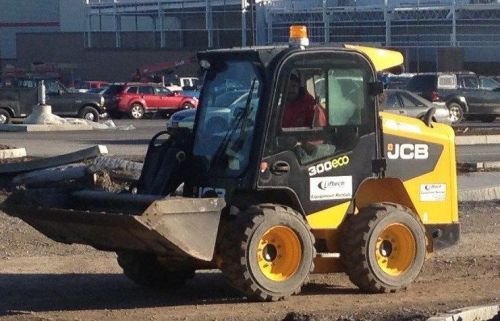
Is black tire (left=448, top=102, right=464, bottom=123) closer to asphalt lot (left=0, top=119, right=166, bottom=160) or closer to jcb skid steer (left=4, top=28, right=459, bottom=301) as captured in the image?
asphalt lot (left=0, top=119, right=166, bottom=160)

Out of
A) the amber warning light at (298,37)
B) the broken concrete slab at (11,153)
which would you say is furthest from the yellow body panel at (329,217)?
the broken concrete slab at (11,153)

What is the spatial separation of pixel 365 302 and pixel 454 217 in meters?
1.50

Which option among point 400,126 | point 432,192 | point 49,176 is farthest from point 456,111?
point 400,126

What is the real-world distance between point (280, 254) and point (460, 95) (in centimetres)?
3556

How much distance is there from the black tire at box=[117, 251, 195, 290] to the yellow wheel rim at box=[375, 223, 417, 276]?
6.14ft

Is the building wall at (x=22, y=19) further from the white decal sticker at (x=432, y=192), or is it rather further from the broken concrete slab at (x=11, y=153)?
the white decal sticker at (x=432, y=192)

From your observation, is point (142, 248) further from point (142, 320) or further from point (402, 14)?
point (402, 14)

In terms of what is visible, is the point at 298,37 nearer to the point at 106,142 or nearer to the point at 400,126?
the point at 400,126

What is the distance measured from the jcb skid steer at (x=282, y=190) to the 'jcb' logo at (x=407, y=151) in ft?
0.04

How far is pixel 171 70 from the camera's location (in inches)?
2921

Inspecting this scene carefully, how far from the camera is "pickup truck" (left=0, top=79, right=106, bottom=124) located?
144ft

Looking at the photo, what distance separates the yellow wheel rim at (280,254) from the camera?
1025 cm

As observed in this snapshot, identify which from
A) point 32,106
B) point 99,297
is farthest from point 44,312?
point 32,106

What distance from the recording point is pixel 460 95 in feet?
147
